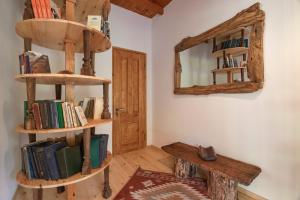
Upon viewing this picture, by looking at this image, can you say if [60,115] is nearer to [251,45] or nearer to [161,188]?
[161,188]

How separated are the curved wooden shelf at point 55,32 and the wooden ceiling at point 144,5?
6.12 feet

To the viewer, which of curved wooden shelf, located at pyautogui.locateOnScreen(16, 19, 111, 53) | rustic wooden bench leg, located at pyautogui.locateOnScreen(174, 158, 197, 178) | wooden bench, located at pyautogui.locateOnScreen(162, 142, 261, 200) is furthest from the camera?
rustic wooden bench leg, located at pyautogui.locateOnScreen(174, 158, 197, 178)

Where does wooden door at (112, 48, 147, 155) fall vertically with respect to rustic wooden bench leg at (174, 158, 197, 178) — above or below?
above

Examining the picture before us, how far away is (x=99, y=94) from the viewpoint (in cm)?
301

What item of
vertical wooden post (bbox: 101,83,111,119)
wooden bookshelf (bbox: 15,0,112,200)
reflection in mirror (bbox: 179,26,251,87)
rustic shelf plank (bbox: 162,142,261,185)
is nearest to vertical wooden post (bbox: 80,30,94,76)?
wooden bookshelf (bbox: 15,0,112,200)

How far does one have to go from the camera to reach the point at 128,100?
133 inches

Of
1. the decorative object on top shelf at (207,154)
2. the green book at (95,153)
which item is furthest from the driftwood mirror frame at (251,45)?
the green book at (95,153)

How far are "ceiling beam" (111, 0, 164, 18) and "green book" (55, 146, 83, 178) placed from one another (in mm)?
2817

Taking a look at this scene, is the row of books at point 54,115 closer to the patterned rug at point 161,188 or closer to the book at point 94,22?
the book at point 94,22

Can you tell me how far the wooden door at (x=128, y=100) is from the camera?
3.21m

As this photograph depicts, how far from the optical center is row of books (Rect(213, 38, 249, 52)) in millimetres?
1925

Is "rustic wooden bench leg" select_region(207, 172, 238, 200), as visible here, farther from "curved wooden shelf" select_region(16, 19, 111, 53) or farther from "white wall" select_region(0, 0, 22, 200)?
"white wall" select_region(0, 0, 22, 200)

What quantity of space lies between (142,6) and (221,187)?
3.28 metres

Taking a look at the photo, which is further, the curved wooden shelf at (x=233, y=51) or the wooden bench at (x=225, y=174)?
the curved wooden shelf at (x=233, y=51)
